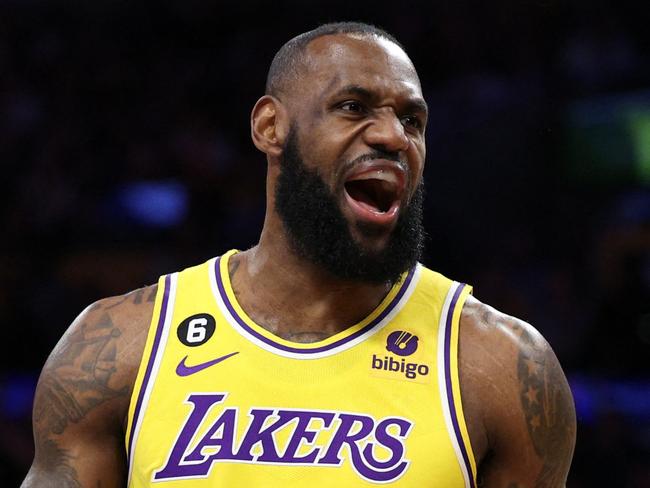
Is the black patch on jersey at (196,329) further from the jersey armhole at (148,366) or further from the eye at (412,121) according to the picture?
the eye at (412,121)

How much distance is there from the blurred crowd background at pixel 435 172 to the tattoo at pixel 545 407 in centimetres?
279

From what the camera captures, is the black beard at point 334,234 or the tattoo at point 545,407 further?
the black beard at point 334,234

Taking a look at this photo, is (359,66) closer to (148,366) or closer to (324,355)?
(324,355)

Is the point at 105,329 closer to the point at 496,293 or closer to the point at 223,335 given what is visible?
the point at 223,335

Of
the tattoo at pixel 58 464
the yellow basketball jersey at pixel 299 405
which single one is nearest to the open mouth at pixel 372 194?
the yellow basketball jersey at pixel 299 405

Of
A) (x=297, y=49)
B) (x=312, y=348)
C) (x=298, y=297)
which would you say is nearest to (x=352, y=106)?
(x=297, y=49)

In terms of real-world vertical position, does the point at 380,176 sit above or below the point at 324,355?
above

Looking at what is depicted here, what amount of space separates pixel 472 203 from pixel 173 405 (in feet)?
13.3

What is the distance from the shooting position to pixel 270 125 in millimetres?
2916

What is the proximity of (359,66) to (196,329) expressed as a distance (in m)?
0.80

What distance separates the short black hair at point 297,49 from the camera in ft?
9.36

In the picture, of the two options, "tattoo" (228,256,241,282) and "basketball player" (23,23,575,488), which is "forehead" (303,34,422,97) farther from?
"tattoo" (228,256,241,282)

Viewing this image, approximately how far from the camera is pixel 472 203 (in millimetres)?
6406

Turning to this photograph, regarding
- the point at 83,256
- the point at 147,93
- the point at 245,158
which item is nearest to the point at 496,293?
the point at 245,158
